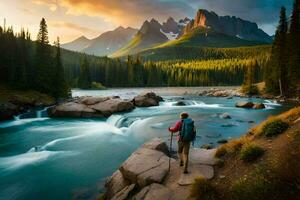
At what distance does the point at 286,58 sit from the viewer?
60.7 m

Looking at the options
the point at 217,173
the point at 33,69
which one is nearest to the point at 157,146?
the point at 217,173

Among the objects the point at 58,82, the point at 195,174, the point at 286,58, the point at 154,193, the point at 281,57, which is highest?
the point at 281,57

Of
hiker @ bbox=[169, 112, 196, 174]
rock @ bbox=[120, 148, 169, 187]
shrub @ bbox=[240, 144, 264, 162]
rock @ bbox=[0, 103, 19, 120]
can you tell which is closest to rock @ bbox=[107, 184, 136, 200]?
rock @ bbox=[120, 148, 169, 187]

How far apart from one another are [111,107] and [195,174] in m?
34.6

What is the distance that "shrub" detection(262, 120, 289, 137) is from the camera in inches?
539

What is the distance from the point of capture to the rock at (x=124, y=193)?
11.8 metres

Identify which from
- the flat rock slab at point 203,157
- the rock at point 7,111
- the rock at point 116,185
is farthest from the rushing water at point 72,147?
the flat rock slab at point 203,157

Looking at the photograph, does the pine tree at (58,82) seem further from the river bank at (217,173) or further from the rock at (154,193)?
the rock at (154,193)

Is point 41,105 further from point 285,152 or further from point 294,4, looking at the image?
point 294,4

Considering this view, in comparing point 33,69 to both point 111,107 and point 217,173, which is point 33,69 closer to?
point 111,107

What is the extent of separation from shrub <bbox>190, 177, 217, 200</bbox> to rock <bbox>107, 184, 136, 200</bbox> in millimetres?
3450

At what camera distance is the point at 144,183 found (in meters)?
12.1

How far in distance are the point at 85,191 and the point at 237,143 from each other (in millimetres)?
9473

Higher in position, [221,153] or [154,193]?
[221,153]
